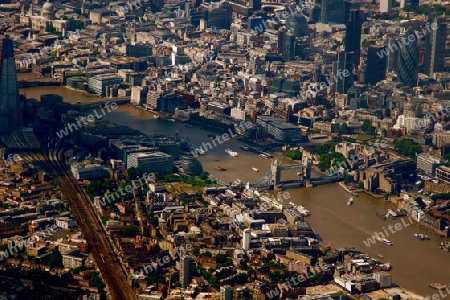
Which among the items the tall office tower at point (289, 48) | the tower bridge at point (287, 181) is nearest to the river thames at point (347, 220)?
the tower bridge at point (287, 181)

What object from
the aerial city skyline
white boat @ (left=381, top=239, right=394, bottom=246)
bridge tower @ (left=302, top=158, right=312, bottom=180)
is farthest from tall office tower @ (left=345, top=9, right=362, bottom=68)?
white boat @ (left=381, top=239, right=394, bottom=246)

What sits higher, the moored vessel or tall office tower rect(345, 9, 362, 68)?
tall office tower rect(345, 9, 362, 68)

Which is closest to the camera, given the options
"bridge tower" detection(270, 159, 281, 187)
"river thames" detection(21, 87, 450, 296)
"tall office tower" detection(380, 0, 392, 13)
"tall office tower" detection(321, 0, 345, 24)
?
"river thames" detection(21, 87, 450, 296)

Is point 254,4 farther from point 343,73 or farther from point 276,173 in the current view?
point 276,173

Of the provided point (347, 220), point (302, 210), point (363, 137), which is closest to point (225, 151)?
point (363, 137)

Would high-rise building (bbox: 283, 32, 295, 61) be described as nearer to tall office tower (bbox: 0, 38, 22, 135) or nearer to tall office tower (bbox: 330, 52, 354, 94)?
tall office tower (bbox: 330, 52, 354, 94)

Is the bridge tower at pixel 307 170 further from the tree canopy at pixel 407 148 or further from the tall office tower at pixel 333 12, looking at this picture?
the tall office tower at pixel 333 12
